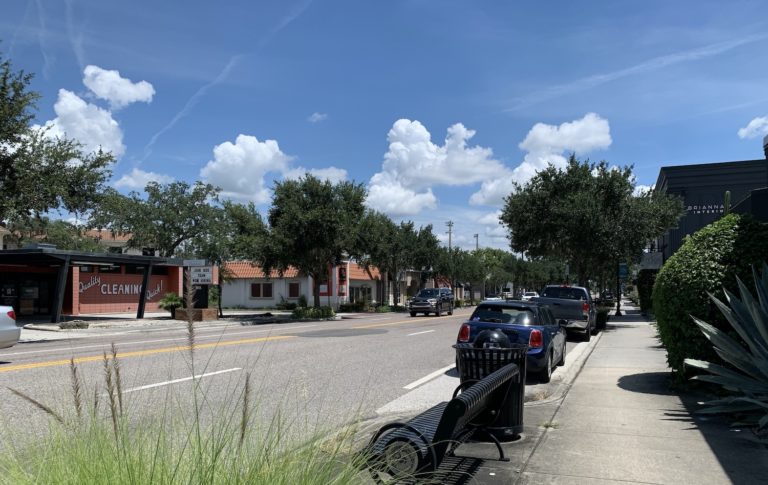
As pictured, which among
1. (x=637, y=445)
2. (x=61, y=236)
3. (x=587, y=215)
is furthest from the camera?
(x=61, y=236)

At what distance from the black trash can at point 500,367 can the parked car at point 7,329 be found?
10267 mm

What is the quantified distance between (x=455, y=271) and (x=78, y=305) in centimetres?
4113

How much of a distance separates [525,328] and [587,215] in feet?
54.7

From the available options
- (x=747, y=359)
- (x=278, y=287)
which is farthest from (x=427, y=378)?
(x=278, y=287)

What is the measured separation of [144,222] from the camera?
5328 cm

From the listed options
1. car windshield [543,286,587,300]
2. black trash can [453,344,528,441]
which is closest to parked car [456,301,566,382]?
black trash can [453,344,528,441]

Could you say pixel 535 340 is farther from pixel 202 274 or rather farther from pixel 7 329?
pixel 202 274

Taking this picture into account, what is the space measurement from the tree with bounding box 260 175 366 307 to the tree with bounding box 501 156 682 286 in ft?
32.8

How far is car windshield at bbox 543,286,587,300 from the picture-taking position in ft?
70.8

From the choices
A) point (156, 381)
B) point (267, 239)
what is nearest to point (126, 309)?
point (267, 239)

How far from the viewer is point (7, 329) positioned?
41.4 feet

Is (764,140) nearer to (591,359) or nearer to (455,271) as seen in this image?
(591,359)

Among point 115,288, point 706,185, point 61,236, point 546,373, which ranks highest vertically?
point 706,185

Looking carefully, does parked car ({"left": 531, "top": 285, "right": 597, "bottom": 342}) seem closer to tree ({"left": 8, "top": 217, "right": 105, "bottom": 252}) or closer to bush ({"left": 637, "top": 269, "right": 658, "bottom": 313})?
bush ({"left": 637, "top": 269, "right": 658, "bottom": 313})
